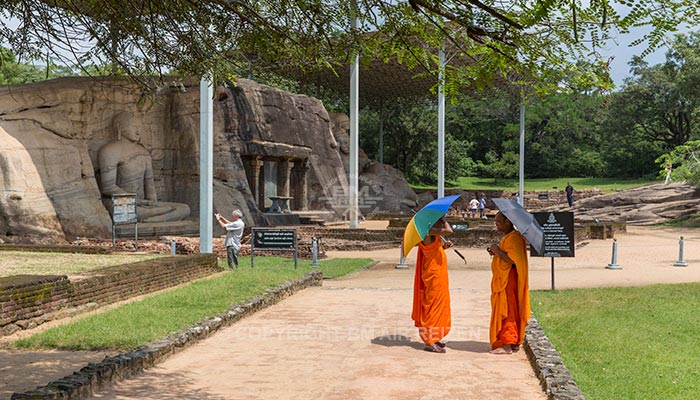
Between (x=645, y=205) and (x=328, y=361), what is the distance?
33.4m

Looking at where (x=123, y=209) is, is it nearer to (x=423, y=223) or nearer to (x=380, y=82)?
(x=423, y=223)

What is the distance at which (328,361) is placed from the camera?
22.5 ft

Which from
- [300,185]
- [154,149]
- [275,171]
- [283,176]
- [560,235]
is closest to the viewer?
[560,235]

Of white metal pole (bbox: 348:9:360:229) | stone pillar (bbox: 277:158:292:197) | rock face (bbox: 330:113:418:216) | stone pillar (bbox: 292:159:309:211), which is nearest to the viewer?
white metal pole (bbox: 348:9:360:229)

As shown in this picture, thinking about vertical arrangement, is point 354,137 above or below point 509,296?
above

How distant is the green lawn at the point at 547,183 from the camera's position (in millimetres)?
50594

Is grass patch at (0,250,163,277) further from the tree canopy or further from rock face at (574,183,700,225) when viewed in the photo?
rock face at (574,183,700,225)

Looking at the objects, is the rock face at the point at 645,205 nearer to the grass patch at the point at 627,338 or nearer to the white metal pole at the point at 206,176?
the white metal pole at the point at 206,176


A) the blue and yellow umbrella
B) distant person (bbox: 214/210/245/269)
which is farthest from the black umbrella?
distant person (bbox: 214/210/245/269)

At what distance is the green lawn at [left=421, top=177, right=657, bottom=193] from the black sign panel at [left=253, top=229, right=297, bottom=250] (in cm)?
3686

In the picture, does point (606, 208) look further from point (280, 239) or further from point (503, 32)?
point (503, 32)

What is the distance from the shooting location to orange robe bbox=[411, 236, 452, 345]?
7383 mm

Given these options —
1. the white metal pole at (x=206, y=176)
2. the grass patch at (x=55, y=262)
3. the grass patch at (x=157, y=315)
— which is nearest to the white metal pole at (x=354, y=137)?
the white metal pole at (x=206, y=176)

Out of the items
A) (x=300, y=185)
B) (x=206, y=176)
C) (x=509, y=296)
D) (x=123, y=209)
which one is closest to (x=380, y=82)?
(x=300, y=185)
